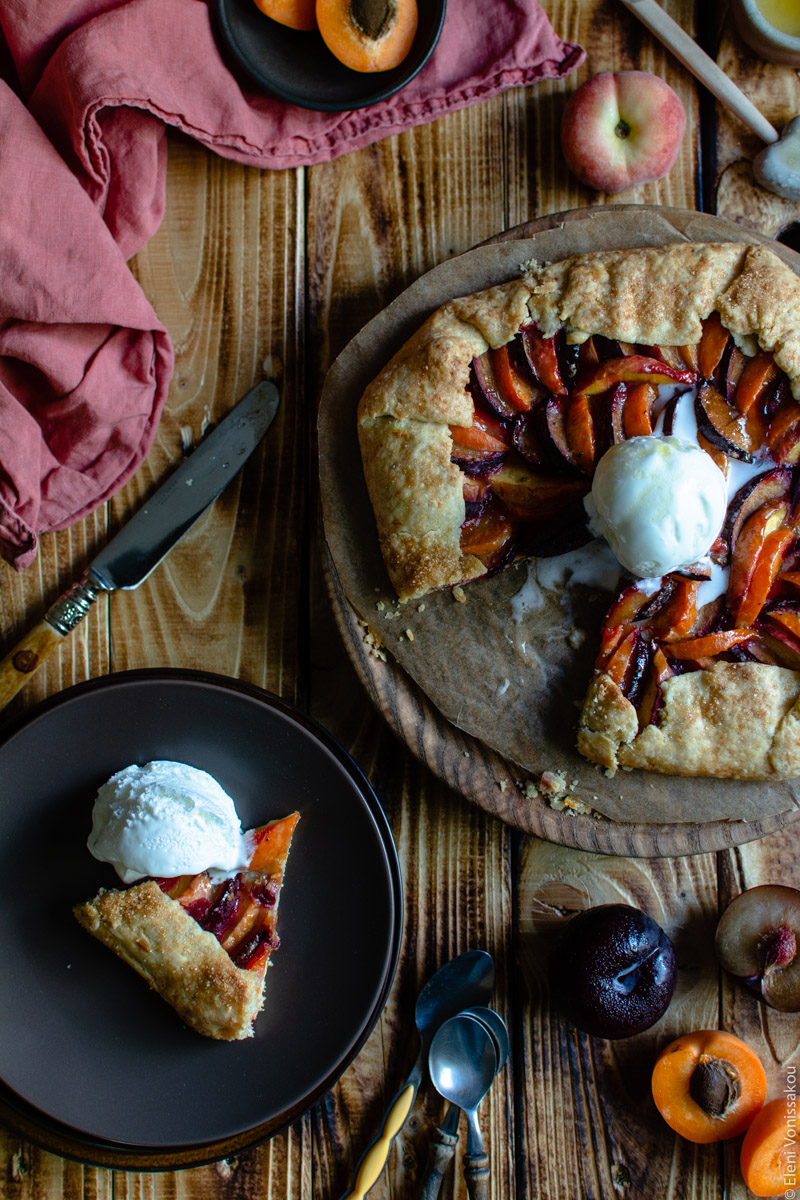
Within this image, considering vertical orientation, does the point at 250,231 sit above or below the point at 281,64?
below

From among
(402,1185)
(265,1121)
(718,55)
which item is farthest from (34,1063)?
(718,55)

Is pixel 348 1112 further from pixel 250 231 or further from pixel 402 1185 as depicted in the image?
pixel 250 231

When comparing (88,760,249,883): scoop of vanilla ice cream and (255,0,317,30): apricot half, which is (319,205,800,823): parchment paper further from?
(255,0,317,30): apricot half

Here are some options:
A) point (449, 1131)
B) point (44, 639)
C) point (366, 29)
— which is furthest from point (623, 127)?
point (449, 1131)

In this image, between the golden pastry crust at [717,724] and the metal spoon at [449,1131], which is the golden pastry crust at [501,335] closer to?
the golden pastry crust at [717,724]

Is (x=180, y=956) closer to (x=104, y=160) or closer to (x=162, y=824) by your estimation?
(x=162, y=824)

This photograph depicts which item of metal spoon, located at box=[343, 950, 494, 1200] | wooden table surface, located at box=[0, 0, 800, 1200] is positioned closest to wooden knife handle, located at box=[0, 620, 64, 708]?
wooden table surface, located at box=[0, 0, 800, 1200]
